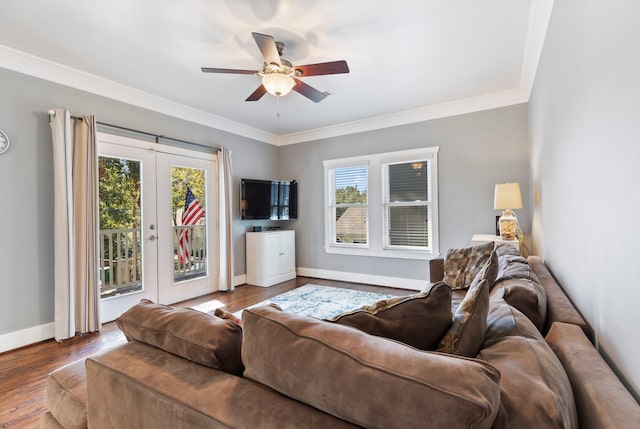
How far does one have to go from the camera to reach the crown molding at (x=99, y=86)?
9.23 ft

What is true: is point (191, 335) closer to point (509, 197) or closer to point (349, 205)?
point (509, 197)

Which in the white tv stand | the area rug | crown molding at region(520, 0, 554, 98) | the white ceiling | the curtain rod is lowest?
the area rug

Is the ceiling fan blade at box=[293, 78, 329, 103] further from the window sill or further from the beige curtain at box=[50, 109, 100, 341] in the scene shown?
the window sill

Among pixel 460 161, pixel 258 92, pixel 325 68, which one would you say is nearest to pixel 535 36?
pixel 325 68

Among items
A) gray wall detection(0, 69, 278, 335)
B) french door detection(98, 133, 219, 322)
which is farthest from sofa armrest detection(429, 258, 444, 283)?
gray wall detection(0, 69, 278, 335)

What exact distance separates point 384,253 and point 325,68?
309 centimetres

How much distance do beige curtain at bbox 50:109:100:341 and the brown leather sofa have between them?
8.19 feet

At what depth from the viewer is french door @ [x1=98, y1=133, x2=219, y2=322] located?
3.51 metres

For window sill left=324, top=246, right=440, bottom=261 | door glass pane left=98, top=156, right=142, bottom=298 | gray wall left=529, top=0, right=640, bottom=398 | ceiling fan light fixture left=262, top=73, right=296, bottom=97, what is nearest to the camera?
gray wall left=529, top=0, right=640, bottom=398

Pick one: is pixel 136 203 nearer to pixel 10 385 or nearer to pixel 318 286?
pixel 10 385

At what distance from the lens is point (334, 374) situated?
0.67m

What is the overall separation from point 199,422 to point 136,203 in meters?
3.61

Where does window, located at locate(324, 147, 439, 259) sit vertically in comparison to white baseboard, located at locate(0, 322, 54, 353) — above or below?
above

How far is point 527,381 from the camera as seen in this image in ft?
2.26
